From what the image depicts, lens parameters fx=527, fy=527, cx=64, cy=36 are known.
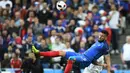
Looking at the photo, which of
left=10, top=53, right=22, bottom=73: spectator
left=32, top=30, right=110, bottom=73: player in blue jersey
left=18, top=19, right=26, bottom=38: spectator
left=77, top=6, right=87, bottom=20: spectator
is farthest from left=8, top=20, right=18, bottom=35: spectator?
left=32, top=30, right=110, bottom=73: player in blue jersey

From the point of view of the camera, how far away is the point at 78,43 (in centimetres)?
2197

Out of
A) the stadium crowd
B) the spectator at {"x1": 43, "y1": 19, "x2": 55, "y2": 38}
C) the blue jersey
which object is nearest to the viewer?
the blue jersey

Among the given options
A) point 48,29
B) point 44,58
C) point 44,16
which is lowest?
point 44,58

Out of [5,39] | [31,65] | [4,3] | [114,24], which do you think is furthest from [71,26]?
[31,65]

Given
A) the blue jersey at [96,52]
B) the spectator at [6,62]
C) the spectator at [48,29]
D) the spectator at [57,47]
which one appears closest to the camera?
the blue jersey at [96,52]

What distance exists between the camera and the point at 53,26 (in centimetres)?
2303

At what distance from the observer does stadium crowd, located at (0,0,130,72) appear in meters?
21.6

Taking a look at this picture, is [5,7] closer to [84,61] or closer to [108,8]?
[108,8]

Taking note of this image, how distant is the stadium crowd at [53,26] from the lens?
21625mm

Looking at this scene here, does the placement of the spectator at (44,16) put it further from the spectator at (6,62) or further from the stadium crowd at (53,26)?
the spectator at (6,62)

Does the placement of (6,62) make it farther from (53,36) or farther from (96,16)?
(96,16)

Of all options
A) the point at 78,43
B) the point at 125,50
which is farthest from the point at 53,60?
the point at 125,50

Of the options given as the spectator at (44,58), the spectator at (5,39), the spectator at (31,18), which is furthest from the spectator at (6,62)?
the spectator at (31,18)

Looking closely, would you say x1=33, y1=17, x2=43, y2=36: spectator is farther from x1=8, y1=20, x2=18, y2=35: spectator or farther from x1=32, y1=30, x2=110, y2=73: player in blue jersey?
x1=32, y1=30, x2=110, y2=73: player in blue jersey
